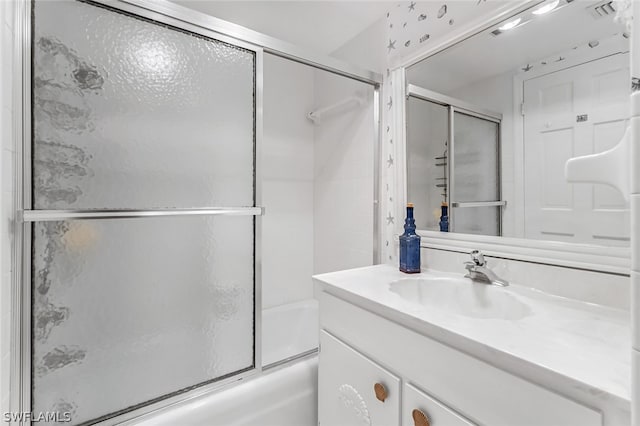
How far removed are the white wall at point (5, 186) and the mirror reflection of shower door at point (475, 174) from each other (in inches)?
58.2

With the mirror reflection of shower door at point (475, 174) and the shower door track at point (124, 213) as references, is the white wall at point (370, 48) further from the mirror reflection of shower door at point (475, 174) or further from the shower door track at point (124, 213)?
the shower door track at point (124, 213)

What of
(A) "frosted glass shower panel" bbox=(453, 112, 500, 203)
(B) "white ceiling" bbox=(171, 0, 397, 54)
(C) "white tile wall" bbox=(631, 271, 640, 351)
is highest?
(B) "white ceiling" bbox=(171, 0, 397, 54)

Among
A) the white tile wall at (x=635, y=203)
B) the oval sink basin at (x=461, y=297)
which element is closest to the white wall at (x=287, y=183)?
the oval sink basin at (x=461, y=297)

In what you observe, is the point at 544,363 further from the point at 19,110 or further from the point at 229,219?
the point at 19,110

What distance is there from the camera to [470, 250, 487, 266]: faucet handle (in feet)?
3.53

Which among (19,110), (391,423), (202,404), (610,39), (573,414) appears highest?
(610,39)

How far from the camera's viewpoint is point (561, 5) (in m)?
0.94

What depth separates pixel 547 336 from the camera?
0.64 meters

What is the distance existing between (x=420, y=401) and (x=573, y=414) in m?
0.33

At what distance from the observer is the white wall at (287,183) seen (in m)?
2.10

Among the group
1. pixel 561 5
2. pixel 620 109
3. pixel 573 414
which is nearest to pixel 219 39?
pixel 561 5

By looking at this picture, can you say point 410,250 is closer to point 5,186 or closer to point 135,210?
point 135,210

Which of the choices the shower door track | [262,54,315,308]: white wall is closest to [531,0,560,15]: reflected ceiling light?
the shower door track

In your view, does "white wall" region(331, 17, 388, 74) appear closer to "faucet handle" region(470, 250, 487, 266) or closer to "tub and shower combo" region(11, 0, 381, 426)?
"tub and shower combo" region(11, 0, 381, 426)
